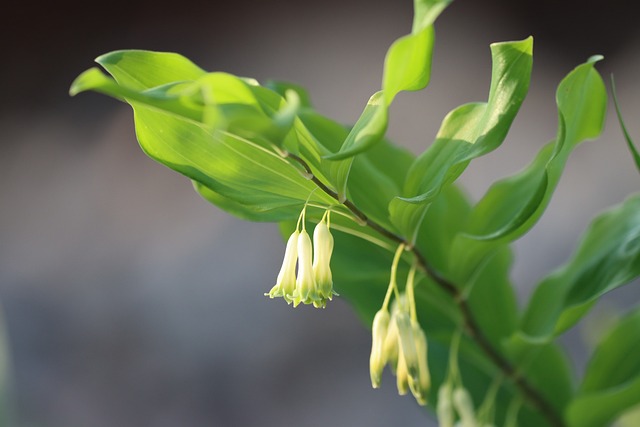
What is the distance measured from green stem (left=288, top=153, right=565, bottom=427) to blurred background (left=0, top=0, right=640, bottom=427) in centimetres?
179

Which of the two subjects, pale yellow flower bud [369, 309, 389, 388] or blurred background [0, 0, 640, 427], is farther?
blurred background [0, 0, 640, 427]

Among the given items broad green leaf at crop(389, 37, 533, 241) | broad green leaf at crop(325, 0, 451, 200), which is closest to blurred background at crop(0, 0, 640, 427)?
broad green leaf at crop(389, 37, 533, 241)

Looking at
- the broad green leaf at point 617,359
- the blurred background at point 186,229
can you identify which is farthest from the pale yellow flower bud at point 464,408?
the blurred background at point 186,229

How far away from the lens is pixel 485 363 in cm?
98

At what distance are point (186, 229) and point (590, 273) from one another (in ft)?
7.67

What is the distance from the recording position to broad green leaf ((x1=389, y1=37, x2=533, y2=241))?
57cm

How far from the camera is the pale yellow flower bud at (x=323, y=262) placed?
0.62 m

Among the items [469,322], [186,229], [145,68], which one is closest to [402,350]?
[469,322]

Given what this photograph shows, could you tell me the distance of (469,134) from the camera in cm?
62

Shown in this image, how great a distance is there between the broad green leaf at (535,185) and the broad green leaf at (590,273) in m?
0.10

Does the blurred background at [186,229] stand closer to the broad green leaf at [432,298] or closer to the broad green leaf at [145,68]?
the broad green leaf at [432,298]

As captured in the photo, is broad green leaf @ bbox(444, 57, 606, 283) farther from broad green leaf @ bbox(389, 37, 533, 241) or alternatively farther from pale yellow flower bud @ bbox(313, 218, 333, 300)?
pale yellow flower bud @ bbox(313, 218, 333, 300)

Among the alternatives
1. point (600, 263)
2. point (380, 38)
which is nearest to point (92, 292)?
point (380, 38)

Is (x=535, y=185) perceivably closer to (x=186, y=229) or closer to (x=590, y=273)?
(x=590, y=273)
